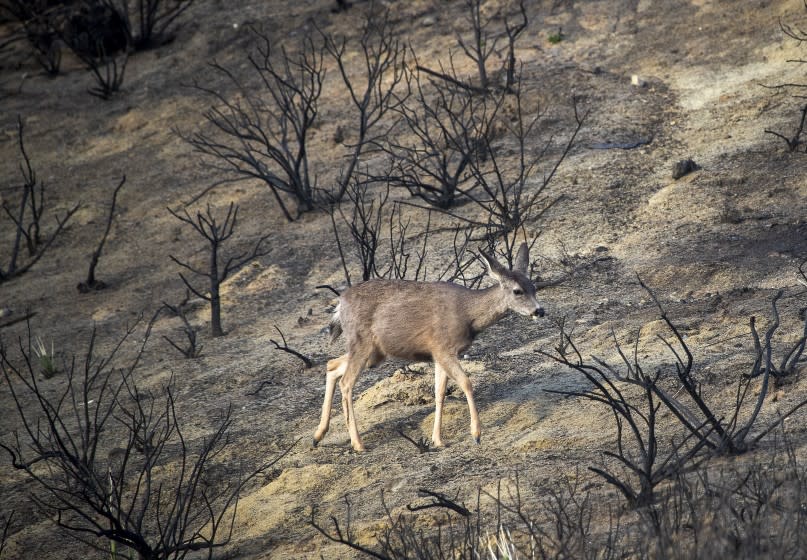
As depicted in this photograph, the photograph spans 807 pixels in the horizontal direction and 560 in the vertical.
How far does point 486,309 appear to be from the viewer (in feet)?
25.0

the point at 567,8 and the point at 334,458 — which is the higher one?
the point at 567,8

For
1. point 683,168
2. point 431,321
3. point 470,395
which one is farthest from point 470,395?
point 683,168

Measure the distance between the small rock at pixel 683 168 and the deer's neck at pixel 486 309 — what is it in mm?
5116

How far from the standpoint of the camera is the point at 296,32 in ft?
62.0

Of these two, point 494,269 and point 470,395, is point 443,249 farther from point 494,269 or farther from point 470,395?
point 470,395

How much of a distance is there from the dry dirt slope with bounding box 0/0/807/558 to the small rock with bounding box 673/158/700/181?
0.10m

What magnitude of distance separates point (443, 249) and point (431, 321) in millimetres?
4081

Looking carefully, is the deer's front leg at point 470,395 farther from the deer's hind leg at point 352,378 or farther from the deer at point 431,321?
the deer's hind leg at point 352,378

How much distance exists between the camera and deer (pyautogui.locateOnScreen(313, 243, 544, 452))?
7539 mm

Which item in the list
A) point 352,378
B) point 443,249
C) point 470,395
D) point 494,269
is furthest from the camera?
point 443,249

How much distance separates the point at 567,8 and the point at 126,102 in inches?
307

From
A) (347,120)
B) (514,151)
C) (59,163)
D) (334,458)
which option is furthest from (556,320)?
(59,163)

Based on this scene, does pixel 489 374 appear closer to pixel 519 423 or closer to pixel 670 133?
pixel 519 423

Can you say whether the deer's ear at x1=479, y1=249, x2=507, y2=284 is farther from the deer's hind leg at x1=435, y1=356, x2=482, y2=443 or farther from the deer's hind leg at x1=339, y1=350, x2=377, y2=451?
the deer's hind leg at x1=339, y1=350, x2=377, y2=451
